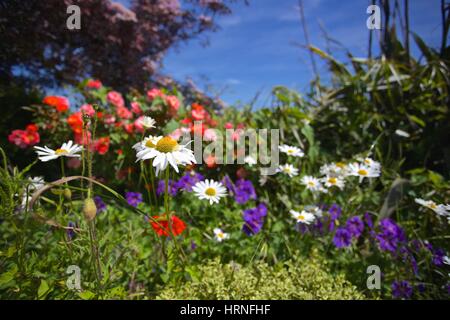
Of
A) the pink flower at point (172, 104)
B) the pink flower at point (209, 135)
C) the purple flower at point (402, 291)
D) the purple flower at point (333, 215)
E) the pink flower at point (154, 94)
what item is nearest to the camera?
the purple flower at point (402, 291)

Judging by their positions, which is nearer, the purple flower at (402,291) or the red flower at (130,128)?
the purple flower at (402,291)

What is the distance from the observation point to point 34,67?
Answer: 3.15 metres

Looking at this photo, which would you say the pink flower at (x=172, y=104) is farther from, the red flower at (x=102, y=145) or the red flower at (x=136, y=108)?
the red flower at (x=102, y=145)

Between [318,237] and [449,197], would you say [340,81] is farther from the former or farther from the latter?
[318,237]

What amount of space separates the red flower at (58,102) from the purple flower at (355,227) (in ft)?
6.74

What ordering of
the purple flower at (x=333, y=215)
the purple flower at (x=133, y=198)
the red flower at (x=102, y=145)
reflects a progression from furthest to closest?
1. the red flower at (x=102, y=145)
2. the purple flower at (x=133, y=198)
3. the purple flower at (x=333, y=215)

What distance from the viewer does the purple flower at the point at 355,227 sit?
1.49 m

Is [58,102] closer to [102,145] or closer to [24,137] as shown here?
[24,137]

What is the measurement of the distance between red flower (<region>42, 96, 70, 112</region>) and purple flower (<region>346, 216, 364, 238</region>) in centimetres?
205

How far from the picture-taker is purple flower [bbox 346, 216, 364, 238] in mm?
1493

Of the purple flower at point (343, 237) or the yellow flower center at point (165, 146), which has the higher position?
the yellow flower center at point (165, 146)

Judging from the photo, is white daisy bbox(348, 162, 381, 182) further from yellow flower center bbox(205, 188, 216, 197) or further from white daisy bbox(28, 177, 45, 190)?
white daisy bbox(28, 177, 45, 190)

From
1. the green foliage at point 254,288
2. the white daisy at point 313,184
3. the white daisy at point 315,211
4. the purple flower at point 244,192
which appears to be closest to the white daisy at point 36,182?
the green foliage at point 254,288
